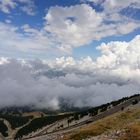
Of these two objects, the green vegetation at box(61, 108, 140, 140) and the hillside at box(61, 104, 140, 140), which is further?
the green vegetation at box(61, 108, 140, 140)

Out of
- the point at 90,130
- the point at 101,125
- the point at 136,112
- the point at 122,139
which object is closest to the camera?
the point at 122,139

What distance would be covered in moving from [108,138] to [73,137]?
2273 cm

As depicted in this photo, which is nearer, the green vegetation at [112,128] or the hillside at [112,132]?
the hillside at [112,132]

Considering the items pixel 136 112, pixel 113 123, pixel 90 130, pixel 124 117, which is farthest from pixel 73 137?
pixel 136 112

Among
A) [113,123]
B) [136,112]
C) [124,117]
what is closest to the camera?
[113,123]

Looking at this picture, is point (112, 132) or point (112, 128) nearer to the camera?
point (112, 132)

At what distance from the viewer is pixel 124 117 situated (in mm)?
124312

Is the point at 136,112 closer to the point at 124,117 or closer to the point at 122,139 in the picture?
the point at 124,117

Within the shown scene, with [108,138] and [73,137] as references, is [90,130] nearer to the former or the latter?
[73,137]

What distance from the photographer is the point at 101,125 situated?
333 ft

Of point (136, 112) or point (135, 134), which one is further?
point (136, 112)

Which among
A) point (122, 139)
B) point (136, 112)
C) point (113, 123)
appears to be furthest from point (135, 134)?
point (136, 112)

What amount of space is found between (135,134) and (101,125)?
42749mm

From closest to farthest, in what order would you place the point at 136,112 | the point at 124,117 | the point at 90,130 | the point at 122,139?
the point at 122,139
the point at 90,130
the point at 124,117
the point at 136,112
